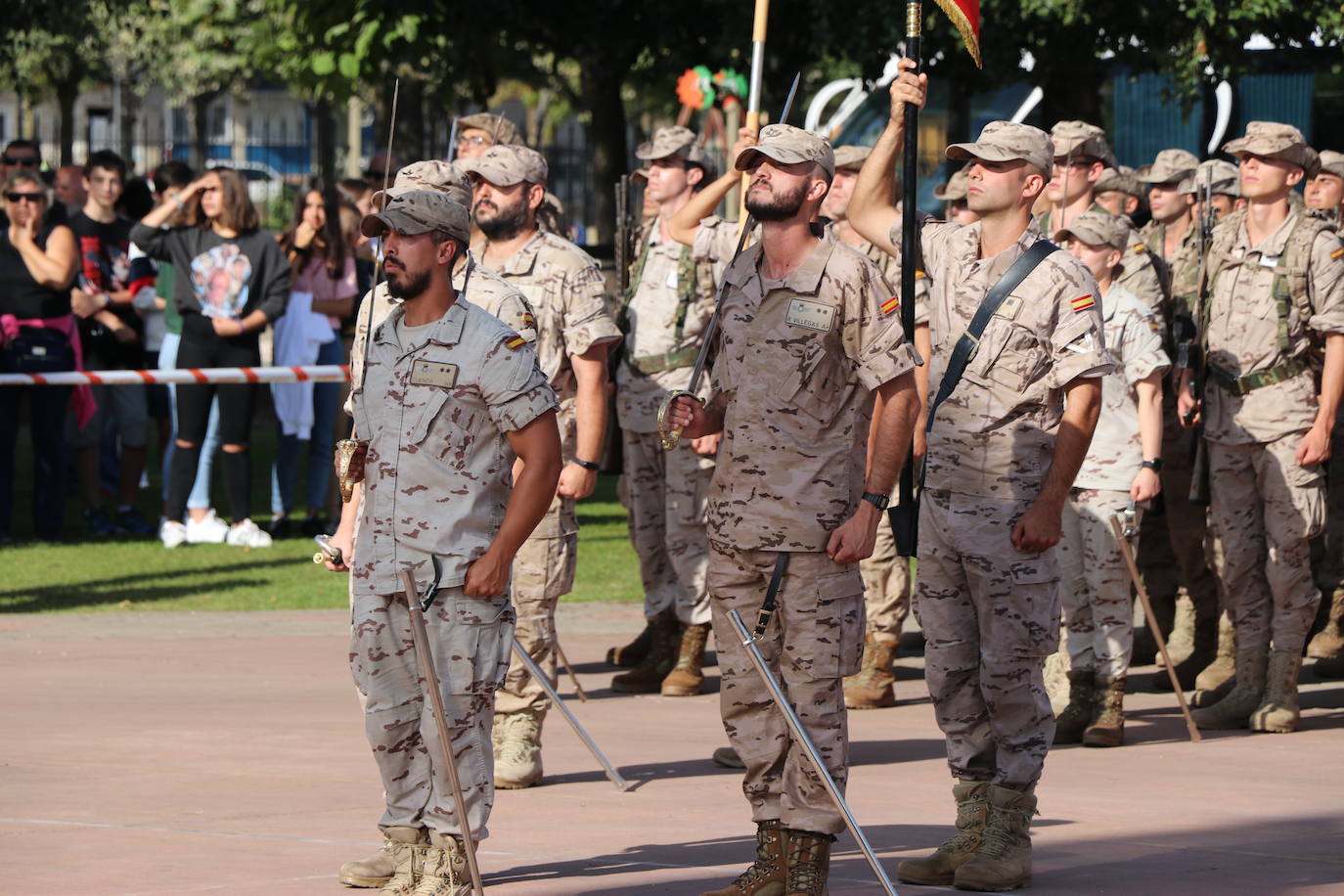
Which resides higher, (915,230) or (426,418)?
(915,230)

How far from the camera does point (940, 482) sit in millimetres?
6688

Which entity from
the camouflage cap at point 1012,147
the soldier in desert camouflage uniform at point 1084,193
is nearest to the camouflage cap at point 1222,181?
the soldier in desert camouflage uniform at point 1084,193

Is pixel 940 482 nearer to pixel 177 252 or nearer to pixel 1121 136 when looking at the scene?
pixel 177 252

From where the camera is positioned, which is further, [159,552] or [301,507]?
[301,507]

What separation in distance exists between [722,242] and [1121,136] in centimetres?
1886

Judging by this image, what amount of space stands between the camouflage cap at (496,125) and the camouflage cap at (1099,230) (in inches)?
95.7

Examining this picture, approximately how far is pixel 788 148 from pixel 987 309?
3.18 feet

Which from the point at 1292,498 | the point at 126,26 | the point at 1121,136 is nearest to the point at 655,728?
the point at 1292,498

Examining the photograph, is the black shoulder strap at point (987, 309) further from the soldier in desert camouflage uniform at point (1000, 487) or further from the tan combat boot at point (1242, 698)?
the tan combat boot at point (1242, 698)

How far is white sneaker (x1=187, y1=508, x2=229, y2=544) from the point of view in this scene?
1425 cm

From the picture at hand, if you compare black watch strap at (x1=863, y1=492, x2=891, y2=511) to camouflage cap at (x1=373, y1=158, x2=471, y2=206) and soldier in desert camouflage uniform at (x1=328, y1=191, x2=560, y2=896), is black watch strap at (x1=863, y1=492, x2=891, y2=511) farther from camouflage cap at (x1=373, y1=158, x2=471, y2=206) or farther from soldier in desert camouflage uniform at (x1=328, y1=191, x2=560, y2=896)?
camouflage cap at (x1=373, y1=158, x2=471, y2=206)

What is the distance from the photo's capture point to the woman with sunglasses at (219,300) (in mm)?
13891

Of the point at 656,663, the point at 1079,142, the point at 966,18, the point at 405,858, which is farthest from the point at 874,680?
the point at 405,858

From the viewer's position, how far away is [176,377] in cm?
1371
